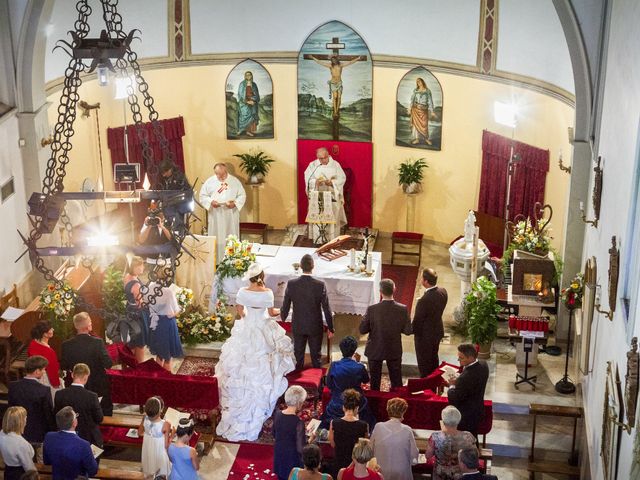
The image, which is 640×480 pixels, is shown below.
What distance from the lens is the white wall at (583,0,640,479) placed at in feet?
25.3

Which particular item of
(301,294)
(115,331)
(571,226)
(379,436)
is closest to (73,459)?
(115,331)

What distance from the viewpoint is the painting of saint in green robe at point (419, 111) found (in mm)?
16109

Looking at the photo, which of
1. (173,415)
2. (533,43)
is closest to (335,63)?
(533,43)

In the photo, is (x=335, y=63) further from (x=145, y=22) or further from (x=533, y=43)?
(x=533, y=43)

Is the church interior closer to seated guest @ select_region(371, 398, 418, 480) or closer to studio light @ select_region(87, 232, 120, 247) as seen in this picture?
studio light @ select_region(87, 232, 120, 247)

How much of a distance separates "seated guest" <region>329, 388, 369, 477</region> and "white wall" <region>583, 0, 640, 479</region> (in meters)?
2.11

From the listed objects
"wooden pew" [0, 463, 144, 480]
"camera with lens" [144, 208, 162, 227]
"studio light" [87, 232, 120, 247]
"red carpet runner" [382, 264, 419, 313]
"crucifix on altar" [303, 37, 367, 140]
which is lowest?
"wooden pew" [0, 463, 144, 480]

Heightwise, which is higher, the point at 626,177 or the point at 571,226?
the point at 626,177

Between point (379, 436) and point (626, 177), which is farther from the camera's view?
point (379, 436)

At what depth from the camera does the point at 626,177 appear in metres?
8.05

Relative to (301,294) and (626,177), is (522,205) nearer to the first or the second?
(301,294)

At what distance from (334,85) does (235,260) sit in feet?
16.2

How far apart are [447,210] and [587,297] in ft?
19.6

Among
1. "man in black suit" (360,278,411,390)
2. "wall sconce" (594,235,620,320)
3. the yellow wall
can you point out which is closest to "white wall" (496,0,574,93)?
the yellow wall
